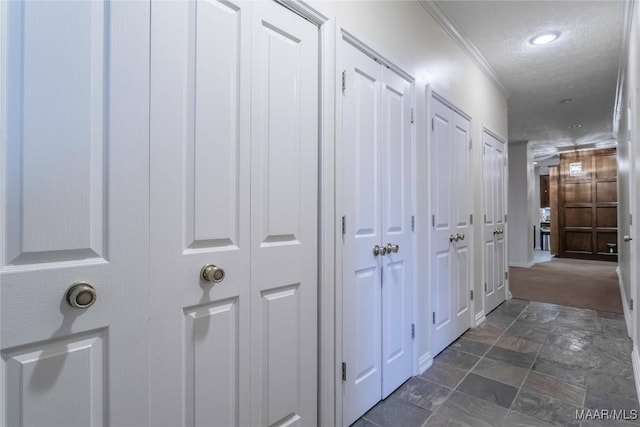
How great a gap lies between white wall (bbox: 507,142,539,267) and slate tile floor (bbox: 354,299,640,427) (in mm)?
3674

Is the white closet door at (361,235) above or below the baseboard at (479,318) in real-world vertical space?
above

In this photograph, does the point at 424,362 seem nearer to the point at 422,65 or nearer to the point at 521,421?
the point at 521,421

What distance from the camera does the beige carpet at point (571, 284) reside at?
3927mm

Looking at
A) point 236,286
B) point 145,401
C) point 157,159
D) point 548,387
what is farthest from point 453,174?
point 145,401

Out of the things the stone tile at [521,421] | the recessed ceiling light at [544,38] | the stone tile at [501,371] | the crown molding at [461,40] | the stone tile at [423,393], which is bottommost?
the stone tile at [423,393]

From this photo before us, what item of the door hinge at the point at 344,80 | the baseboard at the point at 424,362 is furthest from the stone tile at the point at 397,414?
the door hinge at the point at 344,80

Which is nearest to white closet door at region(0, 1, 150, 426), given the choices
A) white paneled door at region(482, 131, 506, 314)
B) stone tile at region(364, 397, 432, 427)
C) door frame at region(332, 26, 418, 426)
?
door frame at region(332, 26, 418, 426)

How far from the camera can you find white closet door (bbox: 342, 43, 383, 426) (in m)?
1.63

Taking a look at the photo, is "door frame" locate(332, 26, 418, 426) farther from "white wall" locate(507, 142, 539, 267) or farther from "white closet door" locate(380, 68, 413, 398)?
"white wall" locate(507, 142, 539, 267)

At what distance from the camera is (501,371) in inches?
86.7

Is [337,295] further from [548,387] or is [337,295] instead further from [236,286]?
[548,387]

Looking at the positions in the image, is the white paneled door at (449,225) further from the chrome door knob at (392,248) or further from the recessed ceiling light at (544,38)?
the recessed ceiling light at (544,38)

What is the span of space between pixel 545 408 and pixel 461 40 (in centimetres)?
275

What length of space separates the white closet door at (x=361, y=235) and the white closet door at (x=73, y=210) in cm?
94
